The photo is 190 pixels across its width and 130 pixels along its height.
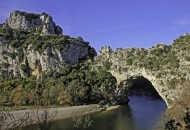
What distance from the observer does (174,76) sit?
9275cm

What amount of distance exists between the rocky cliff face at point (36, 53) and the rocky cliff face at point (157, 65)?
1505cm

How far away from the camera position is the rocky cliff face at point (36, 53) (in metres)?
142

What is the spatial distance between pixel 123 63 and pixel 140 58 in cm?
994

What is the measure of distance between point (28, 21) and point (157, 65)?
9735 centimetres

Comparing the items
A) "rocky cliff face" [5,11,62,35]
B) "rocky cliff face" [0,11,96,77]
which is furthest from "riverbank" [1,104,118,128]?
"rocky cliff face" [5,11,62,35]

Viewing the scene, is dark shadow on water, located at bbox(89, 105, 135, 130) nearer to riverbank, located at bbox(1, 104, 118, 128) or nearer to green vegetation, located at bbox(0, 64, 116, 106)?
riverbank, located at bbox(1, 104, 118, 128)

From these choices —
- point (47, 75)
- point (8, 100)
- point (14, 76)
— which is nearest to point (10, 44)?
point (14, 76)

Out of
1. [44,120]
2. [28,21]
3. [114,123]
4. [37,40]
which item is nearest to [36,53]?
[37,40]

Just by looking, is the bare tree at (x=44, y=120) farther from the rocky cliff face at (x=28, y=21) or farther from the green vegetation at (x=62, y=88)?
the rocky cliff face at (x=28, y=21)

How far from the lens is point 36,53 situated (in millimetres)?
144125

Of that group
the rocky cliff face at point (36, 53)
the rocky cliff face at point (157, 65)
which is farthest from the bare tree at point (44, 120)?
the rocky cliff face at point (36, 53)

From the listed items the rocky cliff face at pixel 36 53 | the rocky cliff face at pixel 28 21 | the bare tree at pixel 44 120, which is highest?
the rocky cliff face at pixel 28 21

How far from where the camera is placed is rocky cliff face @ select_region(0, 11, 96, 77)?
142 metres

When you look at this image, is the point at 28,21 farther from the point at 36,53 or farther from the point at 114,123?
the point at 114,123
